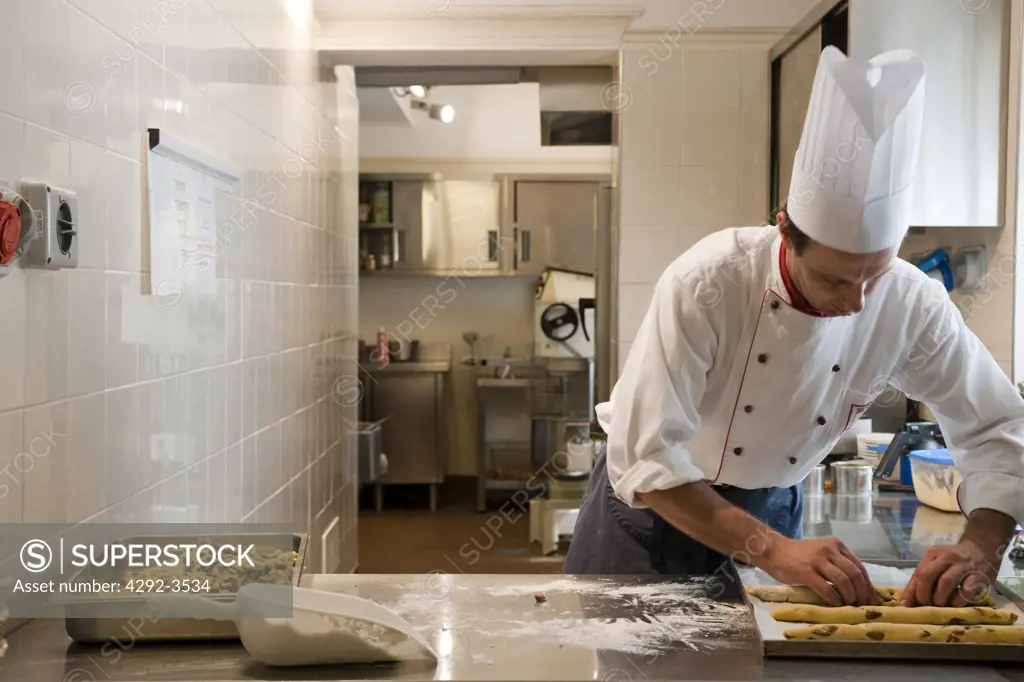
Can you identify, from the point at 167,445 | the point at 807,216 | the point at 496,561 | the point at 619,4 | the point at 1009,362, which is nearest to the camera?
the point at 807,216

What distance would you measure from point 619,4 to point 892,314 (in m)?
2.14

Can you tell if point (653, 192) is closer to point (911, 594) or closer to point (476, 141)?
point (911, 594)

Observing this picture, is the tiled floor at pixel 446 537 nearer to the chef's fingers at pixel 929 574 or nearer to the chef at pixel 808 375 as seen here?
the chef at pixel 808 375

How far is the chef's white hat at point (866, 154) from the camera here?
141 centimetres

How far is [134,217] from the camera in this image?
1.90 m

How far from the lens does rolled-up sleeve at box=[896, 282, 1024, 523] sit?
1613 millimetres

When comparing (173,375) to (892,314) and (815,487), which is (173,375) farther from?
(815,487)

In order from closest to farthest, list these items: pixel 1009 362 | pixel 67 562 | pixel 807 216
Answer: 1. pixel 807 216
2. pixel 67 562
3. pixel 1009 362

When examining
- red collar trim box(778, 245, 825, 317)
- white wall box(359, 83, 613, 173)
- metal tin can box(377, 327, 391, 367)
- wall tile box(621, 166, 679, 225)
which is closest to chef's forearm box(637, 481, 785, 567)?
red collar trim box(778, 245, 825, 317)

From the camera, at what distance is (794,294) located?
5.17ft

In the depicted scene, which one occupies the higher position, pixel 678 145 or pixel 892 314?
pixel 678 145

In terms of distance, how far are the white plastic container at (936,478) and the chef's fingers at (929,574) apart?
1099mm

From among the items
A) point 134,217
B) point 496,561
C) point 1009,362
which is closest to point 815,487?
point 1009,362

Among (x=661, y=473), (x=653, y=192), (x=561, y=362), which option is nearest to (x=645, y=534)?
(x=661, y=473)
